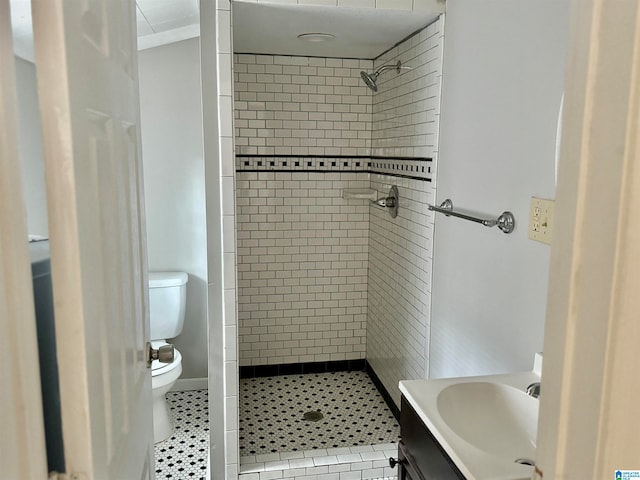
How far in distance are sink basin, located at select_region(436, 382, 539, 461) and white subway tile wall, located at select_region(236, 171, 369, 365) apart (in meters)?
1.99

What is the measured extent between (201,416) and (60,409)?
2568 millimetres

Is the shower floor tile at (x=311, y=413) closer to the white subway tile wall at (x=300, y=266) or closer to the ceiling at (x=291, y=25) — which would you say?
the white subway tile wall at (x=300, y=266)

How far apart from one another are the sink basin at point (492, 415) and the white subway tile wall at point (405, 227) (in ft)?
3.04

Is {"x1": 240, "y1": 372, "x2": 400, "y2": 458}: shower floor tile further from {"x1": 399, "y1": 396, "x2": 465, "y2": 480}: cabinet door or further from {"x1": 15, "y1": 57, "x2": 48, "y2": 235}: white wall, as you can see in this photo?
{"x1": 15, "y1": 57, "x2": 48, "y2": 235}: white wall

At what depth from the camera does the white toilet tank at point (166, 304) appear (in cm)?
293

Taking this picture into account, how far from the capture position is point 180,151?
10.1 feet

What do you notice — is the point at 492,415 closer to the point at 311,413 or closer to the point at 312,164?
the point at 311,413

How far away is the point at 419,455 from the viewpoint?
1.44 m

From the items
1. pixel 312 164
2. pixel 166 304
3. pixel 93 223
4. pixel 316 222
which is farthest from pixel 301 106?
pixel 93 223

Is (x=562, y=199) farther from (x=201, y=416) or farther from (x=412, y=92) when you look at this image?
(x=201, y=416)

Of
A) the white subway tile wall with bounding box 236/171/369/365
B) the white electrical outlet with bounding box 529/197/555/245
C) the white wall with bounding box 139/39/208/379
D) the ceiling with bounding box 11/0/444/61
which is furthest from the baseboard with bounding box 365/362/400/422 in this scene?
the ceiling with bounding box 11/0/444/61

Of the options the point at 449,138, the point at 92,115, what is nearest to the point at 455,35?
the point at 449,138

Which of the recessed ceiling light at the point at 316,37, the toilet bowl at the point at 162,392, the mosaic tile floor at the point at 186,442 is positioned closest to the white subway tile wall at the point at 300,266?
the mosaic tile floor at the point at 186,442

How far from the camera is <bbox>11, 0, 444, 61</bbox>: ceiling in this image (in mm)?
2229
